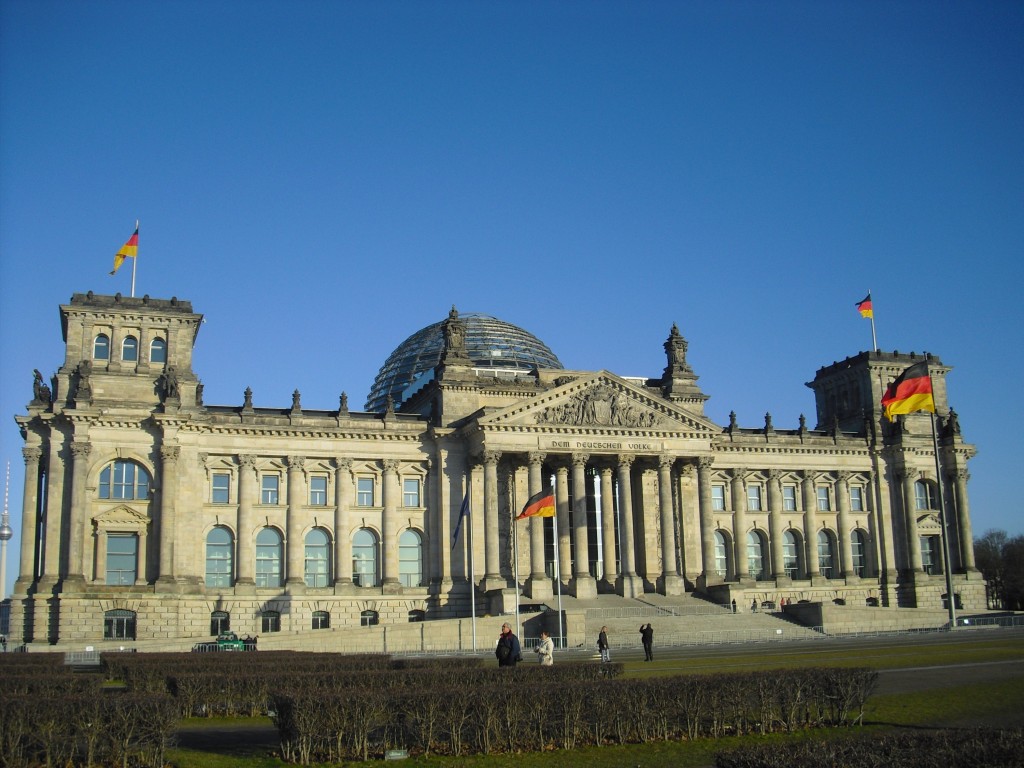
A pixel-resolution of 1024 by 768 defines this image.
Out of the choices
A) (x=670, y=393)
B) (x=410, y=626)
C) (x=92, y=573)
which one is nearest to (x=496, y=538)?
(x=410, y=626)

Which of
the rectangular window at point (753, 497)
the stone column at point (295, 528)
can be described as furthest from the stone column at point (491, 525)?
the rectangular window at point (753, 497)

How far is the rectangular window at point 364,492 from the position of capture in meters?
73.9

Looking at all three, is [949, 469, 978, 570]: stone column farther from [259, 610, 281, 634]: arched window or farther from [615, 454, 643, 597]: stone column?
[259, 610, 281, 634]: arched window

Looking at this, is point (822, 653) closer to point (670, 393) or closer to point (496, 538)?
point (496, 538)

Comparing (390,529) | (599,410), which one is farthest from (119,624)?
(599,410)

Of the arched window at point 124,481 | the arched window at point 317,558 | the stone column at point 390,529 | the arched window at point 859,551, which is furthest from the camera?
the arched window at point 859,551

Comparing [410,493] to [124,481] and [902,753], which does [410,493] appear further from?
[902,753]

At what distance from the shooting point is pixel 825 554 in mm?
87125

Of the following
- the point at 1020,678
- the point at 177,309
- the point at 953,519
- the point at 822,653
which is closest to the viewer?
the point at 1020,678

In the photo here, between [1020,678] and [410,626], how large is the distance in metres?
36.5

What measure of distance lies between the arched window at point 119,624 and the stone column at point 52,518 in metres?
3.88

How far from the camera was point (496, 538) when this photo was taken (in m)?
72.2

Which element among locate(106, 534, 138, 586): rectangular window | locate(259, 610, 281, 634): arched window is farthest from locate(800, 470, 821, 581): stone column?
locate(106, 534, 138, 586): rectangular window

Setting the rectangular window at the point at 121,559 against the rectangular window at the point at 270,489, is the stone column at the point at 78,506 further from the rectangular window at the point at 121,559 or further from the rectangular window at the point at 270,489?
the rectangular window at the point at 270,489
